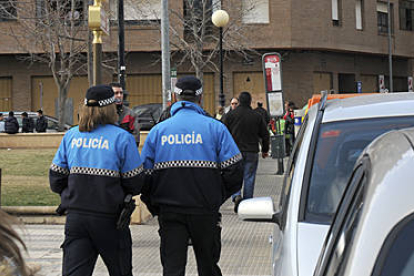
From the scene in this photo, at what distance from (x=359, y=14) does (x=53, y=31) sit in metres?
19.2

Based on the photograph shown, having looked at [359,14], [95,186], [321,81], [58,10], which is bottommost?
[95,186]

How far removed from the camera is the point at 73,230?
5.50 m

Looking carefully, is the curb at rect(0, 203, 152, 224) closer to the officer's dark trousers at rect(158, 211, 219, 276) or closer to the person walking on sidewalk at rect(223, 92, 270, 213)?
the person walking on sidewalk at rect(223, 92, 270, 213)

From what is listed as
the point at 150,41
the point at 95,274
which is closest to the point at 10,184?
the point at 95,274

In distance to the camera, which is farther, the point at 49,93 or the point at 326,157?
the point at 49,93

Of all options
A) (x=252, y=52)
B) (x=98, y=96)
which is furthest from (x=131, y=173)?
(x=252, y=52)

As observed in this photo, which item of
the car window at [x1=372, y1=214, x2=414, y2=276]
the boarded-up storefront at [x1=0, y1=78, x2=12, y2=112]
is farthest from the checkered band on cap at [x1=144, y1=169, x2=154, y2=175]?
the boarded-up storefront at [x1=0, y1=78, x2=12, y2=112]

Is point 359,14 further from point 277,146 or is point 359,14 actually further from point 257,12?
point 277,146

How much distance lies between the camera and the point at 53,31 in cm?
3422

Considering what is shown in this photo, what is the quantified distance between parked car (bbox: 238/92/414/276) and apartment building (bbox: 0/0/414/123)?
107 feet

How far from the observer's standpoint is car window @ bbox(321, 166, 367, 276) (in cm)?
191

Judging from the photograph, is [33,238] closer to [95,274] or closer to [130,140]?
[95,274]

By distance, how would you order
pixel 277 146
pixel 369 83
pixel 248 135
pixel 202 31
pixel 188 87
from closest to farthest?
pixel 188 87 → pixel 248 135 → pixel 277 146 → pixel 202 31 → pixel 369 83

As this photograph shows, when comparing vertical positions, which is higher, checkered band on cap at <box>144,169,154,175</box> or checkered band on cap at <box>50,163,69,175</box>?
checkered band on cap at <box>50,163,69,175</box>
